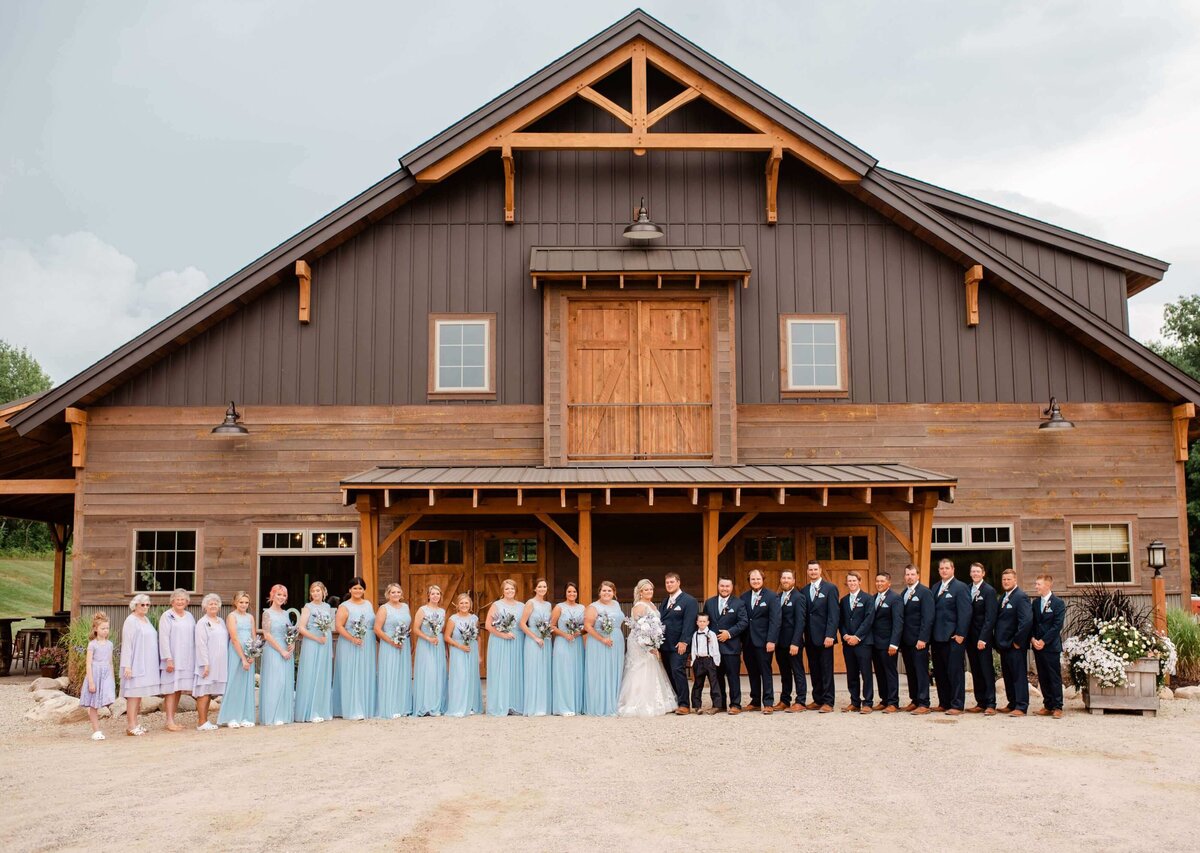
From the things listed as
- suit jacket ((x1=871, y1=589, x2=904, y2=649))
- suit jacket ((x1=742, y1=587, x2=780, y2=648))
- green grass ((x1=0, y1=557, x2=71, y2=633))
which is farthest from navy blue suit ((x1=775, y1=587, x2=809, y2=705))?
green grass ((x1=0, y1=557, x2=71, y2=633))

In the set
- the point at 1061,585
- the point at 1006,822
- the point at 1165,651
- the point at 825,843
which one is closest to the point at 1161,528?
the point at 1061,585

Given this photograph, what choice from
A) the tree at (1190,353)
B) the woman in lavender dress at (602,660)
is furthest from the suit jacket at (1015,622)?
the tree at (1190,353)

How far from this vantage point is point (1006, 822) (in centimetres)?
761

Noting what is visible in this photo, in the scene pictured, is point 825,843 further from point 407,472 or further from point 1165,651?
point 407,472

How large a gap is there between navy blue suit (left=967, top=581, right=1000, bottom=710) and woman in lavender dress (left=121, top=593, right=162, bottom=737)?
841cm

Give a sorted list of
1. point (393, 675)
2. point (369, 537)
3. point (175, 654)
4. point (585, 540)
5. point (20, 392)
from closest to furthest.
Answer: point (175, 654) < point (393, 675) < point (369, 537) < point (585, 540) < point (20, 392)

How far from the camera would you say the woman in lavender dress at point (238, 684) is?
11.9m

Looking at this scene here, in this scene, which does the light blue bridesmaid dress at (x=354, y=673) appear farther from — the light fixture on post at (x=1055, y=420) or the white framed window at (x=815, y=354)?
the light fixture on post at (x=1055, y=420)

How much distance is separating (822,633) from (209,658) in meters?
6.41

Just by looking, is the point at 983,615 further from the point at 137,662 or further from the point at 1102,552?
the point at 137,662

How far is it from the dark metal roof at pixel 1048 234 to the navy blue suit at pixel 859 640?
7.82 m

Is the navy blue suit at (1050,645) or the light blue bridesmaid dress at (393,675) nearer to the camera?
the navy blue suit at (1050,645)

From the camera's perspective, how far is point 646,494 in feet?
49.2

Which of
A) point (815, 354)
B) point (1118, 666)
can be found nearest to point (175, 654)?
point (815, 354)
